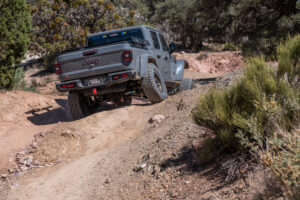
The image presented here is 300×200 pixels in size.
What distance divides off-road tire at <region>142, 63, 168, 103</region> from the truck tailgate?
67cm

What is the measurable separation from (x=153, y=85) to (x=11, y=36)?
15.7ft

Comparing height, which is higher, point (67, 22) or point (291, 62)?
point (67, 22)

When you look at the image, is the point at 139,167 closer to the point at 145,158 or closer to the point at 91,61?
the point at 145,158

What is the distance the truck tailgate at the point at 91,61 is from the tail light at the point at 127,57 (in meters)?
0.07

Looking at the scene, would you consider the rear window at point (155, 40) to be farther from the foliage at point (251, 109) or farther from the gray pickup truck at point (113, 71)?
the foliage at point (251, 109)

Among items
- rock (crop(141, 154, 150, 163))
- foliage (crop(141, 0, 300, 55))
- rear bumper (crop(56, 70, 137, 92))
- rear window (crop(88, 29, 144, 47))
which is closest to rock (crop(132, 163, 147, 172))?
rock (crop(141, 154, 150, 163))

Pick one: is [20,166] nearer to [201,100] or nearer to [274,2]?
[201,100]

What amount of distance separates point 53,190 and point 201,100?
2617 millimetres

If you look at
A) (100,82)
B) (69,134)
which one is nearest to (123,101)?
(100,82)

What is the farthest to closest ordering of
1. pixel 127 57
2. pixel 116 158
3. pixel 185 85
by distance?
pixel 185 85 < pixel 127 57 < pixel 116 158

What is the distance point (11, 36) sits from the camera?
979cm

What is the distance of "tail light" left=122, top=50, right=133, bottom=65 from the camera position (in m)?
7.23

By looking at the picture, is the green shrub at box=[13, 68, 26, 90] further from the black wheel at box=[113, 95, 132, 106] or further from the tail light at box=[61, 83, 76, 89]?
the black wheel at box=[113, 95, 132, 106]

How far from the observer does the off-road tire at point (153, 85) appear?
7672 millimetres
